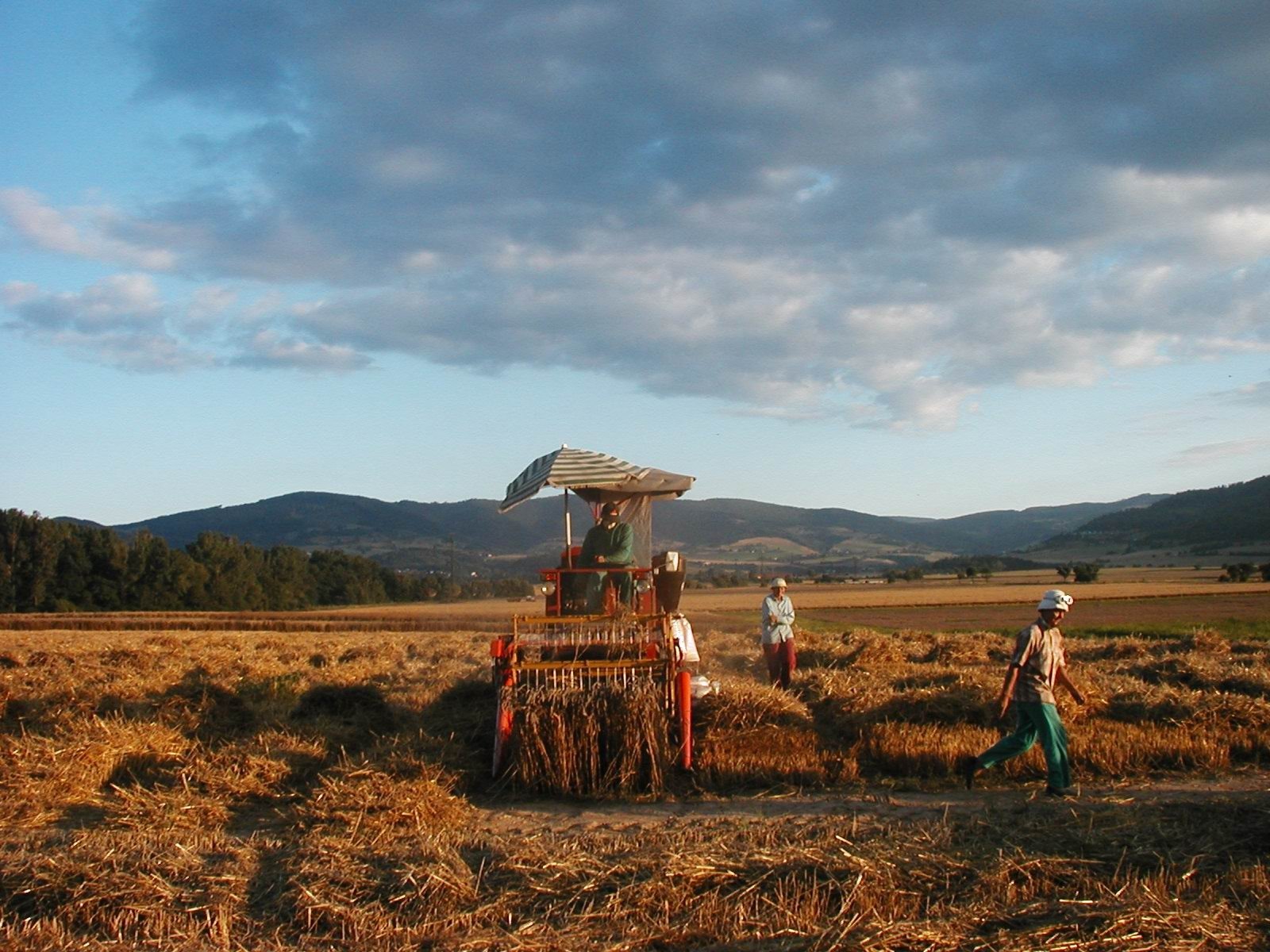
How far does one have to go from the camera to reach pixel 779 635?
1441 centimetres

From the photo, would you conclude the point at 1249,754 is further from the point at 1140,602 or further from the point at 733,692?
the point at 1140,602

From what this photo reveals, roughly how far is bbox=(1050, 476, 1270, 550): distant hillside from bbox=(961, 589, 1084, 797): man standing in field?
4305 inches

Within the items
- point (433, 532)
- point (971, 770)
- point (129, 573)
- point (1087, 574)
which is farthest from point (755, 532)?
point (971, 770)

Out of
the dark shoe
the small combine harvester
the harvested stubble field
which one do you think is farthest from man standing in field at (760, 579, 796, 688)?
the dark shoe

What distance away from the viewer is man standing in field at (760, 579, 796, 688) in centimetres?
1430

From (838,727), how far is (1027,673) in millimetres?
2465

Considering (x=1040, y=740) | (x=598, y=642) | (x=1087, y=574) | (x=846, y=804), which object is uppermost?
(x=598, y=642)

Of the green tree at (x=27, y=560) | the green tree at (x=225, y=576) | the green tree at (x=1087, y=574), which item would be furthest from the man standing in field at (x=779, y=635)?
the green tree at (x=1087, y=574)

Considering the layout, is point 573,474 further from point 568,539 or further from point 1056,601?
point 1056,601

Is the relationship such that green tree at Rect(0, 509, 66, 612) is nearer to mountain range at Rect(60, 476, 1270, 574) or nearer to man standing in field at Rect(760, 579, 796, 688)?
mountain range at Rect(60, 476, 1270, 574)

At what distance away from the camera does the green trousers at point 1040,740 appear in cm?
893

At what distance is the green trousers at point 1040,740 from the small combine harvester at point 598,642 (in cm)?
258

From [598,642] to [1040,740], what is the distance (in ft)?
12.9

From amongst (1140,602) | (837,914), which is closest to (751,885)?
(837,914)
